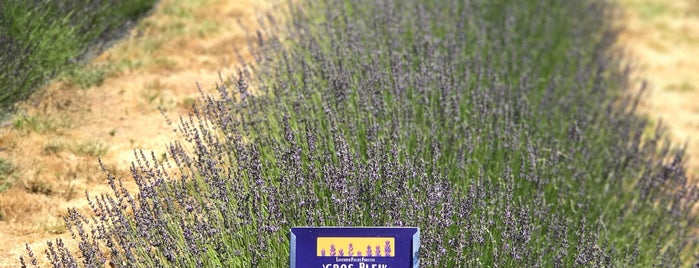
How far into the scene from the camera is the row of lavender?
3.03 meters

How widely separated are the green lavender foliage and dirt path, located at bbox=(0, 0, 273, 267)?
0.11m

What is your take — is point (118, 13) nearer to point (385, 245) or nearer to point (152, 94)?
point (152, 94)

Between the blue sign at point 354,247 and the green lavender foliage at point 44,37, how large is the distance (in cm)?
237

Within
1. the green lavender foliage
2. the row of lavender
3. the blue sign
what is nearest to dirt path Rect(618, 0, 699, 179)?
the row of lavender

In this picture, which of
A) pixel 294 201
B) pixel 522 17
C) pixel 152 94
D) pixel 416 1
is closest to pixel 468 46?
pixel 416 1

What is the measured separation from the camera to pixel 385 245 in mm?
2820

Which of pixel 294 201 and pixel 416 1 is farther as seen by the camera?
pixel 416 1

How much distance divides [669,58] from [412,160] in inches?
193

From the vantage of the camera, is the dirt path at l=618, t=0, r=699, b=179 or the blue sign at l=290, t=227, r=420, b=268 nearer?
the blue sign at l=290, t=227, r=420, b=268

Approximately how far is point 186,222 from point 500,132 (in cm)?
175

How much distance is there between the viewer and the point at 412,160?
3.53 meters

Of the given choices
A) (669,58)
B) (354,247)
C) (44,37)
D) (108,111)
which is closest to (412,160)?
(354,247)

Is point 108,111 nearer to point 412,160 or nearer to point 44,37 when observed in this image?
point 44,37

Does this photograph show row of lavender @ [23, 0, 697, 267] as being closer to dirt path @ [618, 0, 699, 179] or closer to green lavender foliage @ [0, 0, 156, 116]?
dirt path @ [618, 0, 699, 179]
